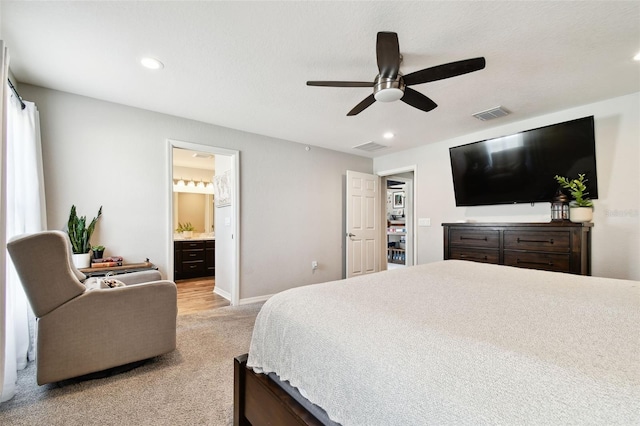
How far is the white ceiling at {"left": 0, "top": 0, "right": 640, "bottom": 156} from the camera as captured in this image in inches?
64.9

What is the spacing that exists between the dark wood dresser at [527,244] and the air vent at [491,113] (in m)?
1.27

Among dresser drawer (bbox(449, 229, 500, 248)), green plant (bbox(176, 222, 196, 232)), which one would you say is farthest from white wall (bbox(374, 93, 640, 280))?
green plant (bbox(176, 222, 196, 232))

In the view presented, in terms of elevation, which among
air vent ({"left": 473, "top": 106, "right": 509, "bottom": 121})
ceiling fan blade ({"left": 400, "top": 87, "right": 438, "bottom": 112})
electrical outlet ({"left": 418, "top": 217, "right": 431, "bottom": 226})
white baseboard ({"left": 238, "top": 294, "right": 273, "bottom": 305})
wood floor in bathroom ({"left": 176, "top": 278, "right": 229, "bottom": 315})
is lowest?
wood floor in bathroom ({"left": 176, "top": 278, "right": 229, "bottom": 315})

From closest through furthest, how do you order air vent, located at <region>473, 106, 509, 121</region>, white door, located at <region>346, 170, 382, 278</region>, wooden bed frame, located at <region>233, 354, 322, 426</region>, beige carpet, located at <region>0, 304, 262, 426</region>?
wooden bed frame, located at <region>233, 354, 322, 426</region> < beige carpet, located at <region>0, 304, 262, 426</region> < air vent, located at <region>473, 106, 509, 121</region> < white door, located at <region>346, 170, 382, 278</region>

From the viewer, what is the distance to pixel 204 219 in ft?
21.3

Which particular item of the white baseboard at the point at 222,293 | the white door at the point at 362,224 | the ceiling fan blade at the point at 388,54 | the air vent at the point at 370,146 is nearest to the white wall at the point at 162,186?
the white door at the point at 362,224

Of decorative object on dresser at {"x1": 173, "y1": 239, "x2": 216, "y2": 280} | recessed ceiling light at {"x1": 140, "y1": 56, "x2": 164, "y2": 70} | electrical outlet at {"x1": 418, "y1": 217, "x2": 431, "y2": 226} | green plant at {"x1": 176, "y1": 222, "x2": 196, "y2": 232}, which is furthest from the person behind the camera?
green plant at {"x1": 176, "y1": 222, "x2": 196, "y2": 232}

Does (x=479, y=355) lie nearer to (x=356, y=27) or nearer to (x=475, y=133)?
(x=356, y=27)

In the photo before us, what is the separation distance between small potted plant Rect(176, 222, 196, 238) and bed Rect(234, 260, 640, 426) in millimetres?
5147

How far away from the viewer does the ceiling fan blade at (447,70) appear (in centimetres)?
166

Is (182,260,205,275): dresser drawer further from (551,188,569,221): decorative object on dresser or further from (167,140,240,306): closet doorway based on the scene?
(551,188,569,221): decorative object on dresser

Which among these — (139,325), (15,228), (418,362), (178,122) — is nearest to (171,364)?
(139,325)

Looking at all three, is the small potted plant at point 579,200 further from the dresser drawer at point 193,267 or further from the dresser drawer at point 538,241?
the dresser drawer at point 193,267

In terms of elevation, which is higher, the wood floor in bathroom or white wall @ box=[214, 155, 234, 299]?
white wall @ box=[214, 155, 234, 299]
